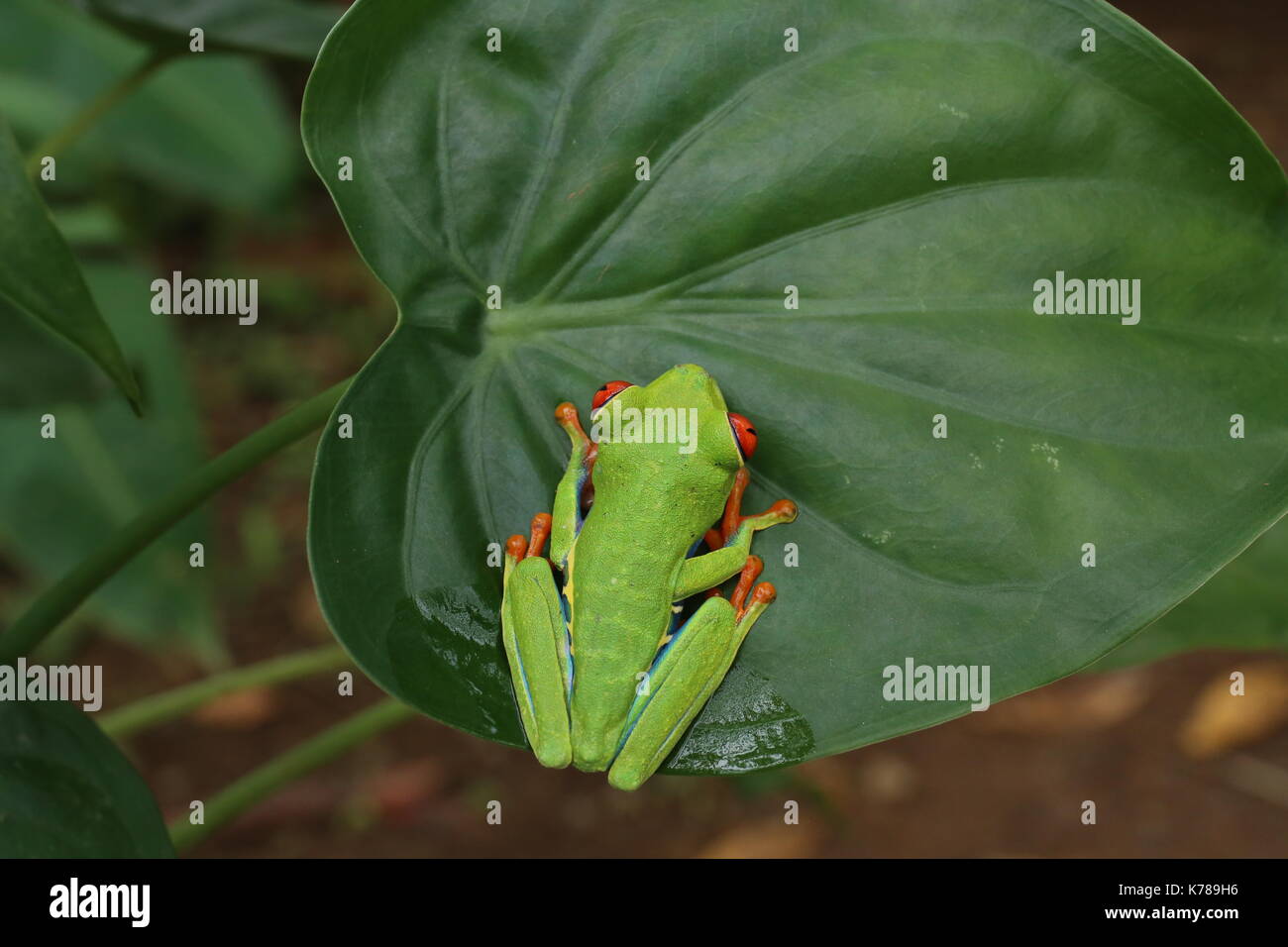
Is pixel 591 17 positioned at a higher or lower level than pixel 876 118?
higher

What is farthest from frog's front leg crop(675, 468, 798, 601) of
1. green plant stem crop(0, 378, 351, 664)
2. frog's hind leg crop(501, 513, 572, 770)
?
green plant stem crop(0, 378, 351, 664)

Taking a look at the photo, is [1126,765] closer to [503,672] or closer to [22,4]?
[503,672]

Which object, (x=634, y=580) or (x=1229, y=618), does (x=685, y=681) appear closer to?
(x=634, y=580)

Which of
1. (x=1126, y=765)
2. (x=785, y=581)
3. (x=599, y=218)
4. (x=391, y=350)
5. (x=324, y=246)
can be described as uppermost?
(x=324, y=246)

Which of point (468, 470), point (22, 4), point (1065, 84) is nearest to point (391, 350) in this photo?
point (468, 470)

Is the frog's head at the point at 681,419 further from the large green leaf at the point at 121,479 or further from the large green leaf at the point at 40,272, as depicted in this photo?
the large green leaf at the point at 121,479

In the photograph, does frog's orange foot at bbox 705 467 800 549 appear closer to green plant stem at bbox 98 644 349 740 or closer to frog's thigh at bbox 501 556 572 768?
frog's thigh at bbox 501 556 572 768

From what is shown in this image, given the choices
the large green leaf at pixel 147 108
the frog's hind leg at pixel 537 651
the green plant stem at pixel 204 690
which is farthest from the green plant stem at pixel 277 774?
the large green leaf at pixel 147 108

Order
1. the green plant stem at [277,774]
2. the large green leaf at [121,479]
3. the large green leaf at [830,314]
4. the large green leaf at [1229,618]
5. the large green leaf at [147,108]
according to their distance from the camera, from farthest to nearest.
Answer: the large green leaf at [147,108] → the large green leaf at [121,479] → the large green leaf at [1229,618] → the green plant stem at [277,774] → the large green leaf at [830,314]
